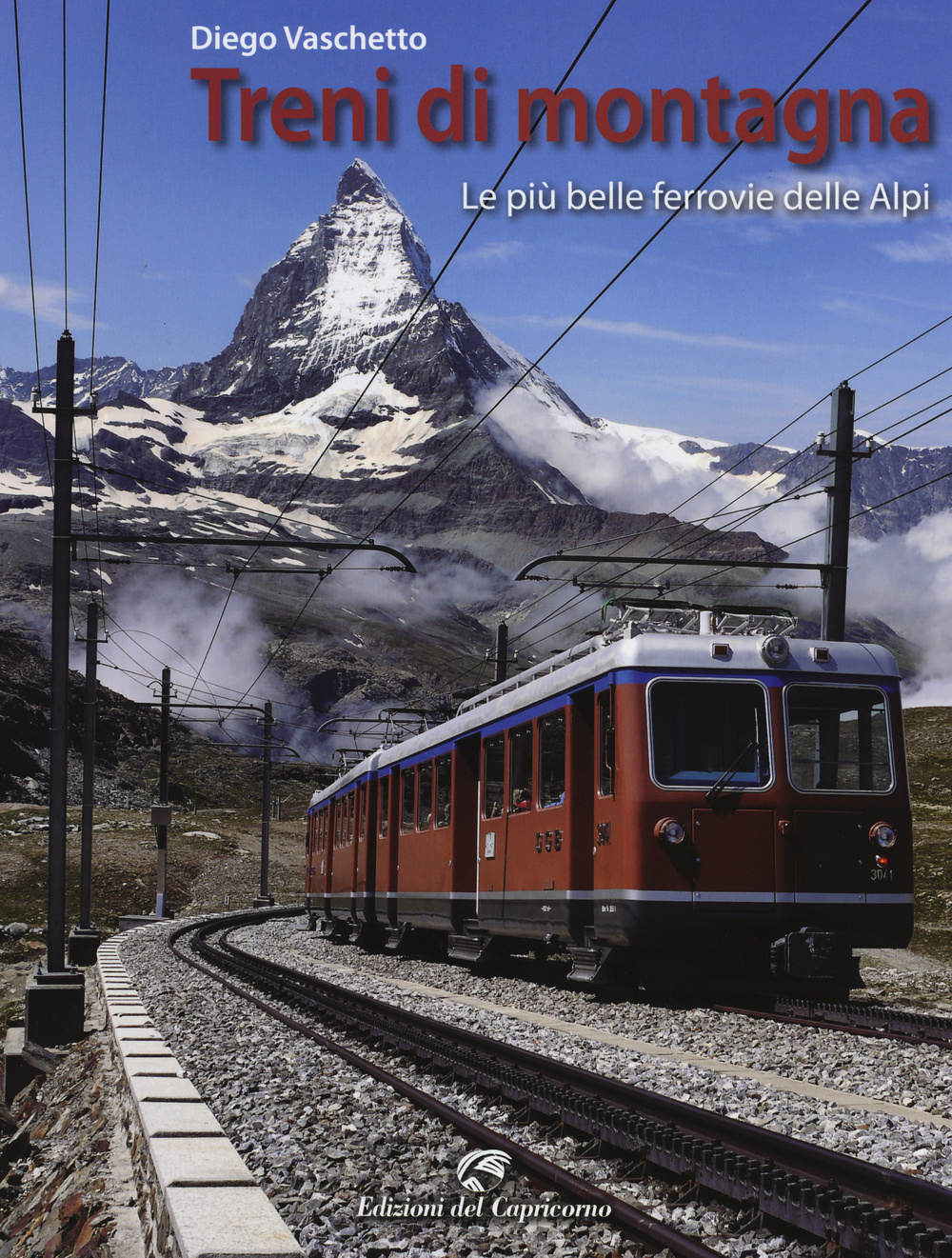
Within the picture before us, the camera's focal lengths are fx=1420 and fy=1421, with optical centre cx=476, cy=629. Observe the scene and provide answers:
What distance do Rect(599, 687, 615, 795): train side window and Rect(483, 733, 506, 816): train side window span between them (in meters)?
3.45

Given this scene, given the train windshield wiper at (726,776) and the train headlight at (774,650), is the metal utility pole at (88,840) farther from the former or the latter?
the train headlight at (774,650)

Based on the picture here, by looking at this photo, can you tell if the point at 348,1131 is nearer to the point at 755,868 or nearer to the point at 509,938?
the point at 755,868

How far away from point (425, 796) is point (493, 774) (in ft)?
12.7

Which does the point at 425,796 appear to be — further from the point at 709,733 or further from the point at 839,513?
the point at 709,733

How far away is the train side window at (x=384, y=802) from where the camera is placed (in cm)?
2545

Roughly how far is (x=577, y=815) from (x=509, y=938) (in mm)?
4918

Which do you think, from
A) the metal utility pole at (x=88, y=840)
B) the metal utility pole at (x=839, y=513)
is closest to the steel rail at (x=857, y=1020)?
the metal utility pole at (x=839, y=513)

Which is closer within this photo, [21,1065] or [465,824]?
[21,1065]

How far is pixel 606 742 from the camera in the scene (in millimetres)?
14586

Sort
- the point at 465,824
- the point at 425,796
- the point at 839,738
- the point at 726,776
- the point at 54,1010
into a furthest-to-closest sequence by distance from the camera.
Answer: the point at 425,796
the point at 465,824
the point at 54,1010
the point at 839,738
the point at 726,776

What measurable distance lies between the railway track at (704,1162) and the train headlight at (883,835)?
5036mm

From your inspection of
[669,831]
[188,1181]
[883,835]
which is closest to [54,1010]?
[669,831]

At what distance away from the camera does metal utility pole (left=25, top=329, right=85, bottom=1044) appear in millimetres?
15711

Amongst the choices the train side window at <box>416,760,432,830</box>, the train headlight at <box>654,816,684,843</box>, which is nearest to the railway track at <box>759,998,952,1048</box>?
the train headlight at <box>654,816,684,843</box>
